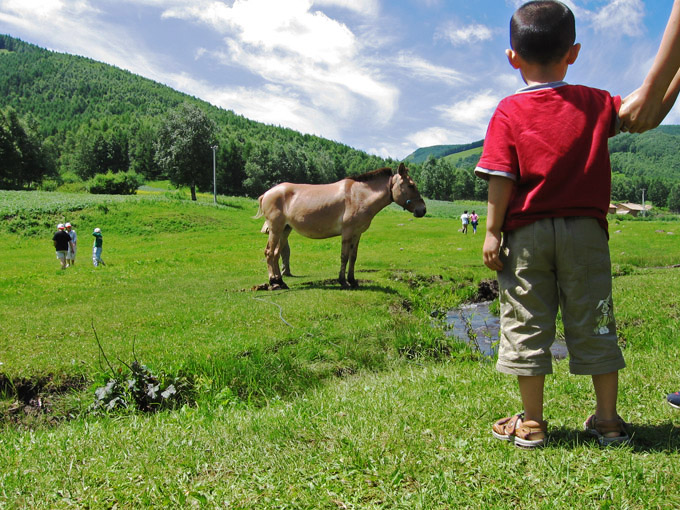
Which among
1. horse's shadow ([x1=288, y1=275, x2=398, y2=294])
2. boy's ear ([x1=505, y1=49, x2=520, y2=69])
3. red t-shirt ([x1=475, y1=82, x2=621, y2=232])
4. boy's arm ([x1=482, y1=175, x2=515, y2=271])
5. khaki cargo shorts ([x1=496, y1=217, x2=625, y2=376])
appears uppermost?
boy's ear ([x1=505, y1=49, x2=520, y2=69])

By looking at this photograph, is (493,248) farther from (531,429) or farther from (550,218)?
(531,429)

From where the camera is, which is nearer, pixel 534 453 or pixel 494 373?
pixel 534 453

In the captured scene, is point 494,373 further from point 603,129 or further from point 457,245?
point 457,245

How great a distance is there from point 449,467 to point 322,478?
0.75 meters

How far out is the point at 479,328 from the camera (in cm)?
965

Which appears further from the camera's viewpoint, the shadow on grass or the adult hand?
the shadow on grass

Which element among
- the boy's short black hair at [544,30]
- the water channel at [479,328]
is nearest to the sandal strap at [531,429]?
the boy's short black hair at [544,30]

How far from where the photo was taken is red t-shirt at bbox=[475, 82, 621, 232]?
2955 mm

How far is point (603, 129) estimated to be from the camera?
116 inches

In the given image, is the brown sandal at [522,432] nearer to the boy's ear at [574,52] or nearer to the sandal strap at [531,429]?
the sandal strap at [531,429]

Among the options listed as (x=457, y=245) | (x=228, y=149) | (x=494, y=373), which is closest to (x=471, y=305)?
(x=494, y=373)

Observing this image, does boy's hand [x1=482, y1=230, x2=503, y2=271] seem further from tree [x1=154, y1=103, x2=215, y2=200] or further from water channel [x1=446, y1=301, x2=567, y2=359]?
tree [x1=154, y1=103, x2=215, y2=200]

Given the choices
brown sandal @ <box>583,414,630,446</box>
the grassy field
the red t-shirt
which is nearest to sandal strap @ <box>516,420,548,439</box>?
the grassy field

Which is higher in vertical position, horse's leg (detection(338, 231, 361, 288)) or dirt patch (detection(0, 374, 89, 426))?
horse's leg (detection(338, 231, 361, 288))
